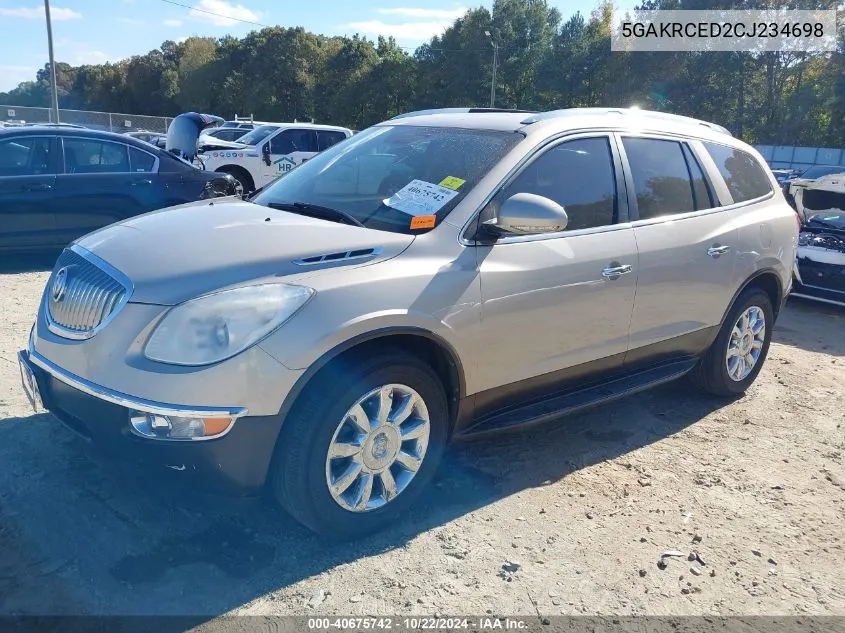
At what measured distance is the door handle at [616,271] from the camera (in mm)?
3742

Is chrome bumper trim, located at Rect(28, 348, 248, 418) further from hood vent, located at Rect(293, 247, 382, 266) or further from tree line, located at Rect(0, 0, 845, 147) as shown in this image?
tree line, located at Rect(0, 0, 845, 147)

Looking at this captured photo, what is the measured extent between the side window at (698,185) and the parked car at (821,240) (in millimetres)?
3968

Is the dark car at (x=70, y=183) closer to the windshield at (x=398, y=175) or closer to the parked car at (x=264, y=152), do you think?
the windshield at (x=398, y=175)

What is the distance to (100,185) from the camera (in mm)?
7977

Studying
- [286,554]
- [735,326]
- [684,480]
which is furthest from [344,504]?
[735,326]

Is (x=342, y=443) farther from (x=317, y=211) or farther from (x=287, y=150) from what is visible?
(x=287, y=150)

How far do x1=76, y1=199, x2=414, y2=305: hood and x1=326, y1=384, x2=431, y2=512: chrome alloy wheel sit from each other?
60 cm

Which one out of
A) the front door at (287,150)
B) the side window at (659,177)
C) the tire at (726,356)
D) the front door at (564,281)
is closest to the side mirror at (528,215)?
the front door at (564,281)

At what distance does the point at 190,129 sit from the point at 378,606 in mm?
8291

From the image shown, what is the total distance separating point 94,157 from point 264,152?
794 cm

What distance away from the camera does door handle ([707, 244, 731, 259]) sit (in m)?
4.39

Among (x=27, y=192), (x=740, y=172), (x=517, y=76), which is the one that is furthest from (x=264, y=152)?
(x=517, y=76)

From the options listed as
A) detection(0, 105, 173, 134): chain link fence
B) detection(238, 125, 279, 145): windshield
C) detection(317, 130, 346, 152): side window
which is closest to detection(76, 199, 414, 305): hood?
detection(238, 125, 279, 145): windshield

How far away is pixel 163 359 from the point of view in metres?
2.59
